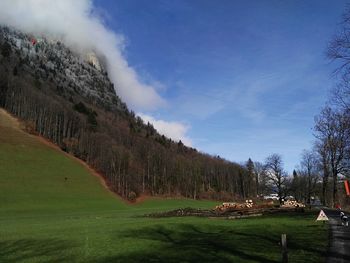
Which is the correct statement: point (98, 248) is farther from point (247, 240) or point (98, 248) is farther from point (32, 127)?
point (32, 127)

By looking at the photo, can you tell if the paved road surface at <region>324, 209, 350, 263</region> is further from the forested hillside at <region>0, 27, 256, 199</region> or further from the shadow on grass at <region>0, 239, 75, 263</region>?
the forested hillside at <region>0, 27, 256, 199</region>

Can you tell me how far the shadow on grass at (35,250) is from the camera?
710 inches

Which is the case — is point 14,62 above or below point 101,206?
above

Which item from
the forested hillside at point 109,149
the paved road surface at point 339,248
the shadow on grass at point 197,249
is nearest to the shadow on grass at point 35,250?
the shadow on grass at point 197,249

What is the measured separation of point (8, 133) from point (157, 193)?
48378mm

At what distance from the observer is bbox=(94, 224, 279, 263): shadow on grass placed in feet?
52.5

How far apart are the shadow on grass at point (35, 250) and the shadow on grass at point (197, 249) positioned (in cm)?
270

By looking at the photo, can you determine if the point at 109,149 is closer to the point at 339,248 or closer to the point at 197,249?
the point at 197,249

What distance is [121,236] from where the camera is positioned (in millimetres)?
25125

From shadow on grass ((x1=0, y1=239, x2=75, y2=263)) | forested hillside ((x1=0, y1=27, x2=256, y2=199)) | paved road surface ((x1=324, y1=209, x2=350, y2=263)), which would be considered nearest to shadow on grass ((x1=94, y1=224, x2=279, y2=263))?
paved road surface ((x1=324, y1=209, x2=350, y2=263))

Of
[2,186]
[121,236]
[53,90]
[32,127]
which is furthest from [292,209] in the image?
[53,90]

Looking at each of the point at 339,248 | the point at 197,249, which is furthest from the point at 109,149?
the point at 339,248

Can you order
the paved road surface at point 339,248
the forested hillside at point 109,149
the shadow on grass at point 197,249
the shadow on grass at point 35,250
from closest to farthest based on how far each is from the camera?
the paved road surface at point 339,248
the shadow on grass at point 197,249
the shadow on grass at point 35,250
the forested hillside at point 109,149

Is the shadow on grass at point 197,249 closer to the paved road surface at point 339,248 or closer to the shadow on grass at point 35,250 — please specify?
the paved road surface at point 339,248
